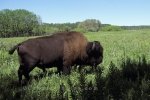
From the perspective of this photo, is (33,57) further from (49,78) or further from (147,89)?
(147,89)

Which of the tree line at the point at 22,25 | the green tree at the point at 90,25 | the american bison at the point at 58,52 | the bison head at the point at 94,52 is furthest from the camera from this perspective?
the green tree at the point at 90,25

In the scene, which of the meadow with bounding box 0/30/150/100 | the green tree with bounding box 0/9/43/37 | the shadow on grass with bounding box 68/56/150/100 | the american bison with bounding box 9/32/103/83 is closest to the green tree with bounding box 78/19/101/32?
the green tree with bounding box 0/9/43/37

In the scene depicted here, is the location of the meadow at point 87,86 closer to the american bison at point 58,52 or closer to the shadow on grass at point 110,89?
the shadow on grass at point 110,89

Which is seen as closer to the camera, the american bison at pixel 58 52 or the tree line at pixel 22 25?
the american bison at pixel 58 52

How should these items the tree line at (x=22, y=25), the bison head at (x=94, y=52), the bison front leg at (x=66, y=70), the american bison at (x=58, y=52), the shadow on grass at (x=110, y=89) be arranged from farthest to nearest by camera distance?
the tree line at (x=22, y=25) < the bison head at (x=94, y=52) < the bison front leg at (x=66, y=70) < the american bison at (x=58, y=52) < the shadow on grass at (x=110, y=89)

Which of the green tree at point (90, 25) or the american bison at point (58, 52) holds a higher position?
the american bison at point (58, 52)

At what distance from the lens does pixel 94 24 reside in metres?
166

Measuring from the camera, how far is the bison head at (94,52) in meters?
12.1

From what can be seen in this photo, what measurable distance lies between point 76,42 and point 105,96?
5.16 metres

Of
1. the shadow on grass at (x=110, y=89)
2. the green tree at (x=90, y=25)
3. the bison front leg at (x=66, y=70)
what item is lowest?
the green tree at (x=90, y=25)

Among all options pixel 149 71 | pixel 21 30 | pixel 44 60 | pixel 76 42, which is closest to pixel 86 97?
pixel 149 71

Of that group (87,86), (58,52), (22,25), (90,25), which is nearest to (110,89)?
(87,86)

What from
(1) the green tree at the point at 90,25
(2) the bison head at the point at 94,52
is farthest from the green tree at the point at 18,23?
(2) the bison head at the point at 94,52

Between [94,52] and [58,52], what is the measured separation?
1405 mm
